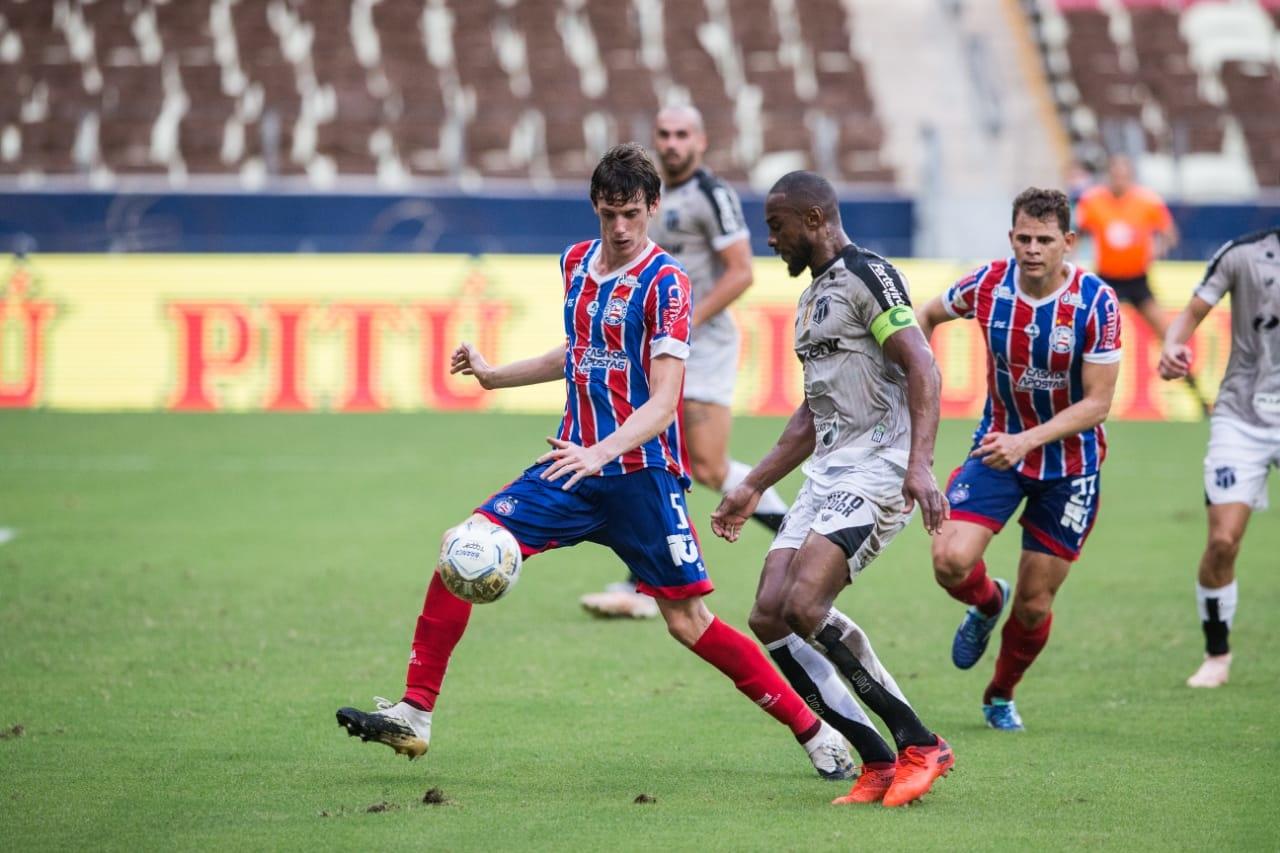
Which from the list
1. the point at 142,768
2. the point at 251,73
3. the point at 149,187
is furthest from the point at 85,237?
the point at 142,768

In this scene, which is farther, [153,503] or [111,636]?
[153,503]

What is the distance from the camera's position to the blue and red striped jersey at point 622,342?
220 inches

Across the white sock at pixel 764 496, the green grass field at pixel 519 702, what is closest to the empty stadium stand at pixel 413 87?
the green grass field at pixel 519 702

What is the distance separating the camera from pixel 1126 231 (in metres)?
15.9

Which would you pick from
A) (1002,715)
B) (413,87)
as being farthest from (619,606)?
(413,87)

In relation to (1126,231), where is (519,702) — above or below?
below

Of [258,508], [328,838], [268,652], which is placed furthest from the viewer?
[258,508]

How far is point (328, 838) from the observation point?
4.83 m

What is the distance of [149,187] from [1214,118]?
54.2 feet

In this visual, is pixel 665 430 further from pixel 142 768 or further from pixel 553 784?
pixel 142 768

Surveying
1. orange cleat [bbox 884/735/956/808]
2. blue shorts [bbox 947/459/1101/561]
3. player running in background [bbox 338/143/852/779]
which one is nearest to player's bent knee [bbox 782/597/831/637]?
player running in background [bbox 338/143/852/779]

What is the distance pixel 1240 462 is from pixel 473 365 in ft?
11.8

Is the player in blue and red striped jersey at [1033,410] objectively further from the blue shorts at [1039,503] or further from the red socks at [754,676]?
the red socks at [754,676]

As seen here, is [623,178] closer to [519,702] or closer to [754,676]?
[754,676]
